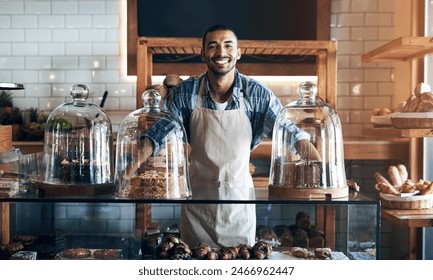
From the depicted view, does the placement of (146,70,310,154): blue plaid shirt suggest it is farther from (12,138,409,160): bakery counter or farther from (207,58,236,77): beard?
(12,138,409,160): bakery counter

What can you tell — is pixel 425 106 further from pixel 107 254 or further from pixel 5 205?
pixel 5 205

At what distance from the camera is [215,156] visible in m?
2.39

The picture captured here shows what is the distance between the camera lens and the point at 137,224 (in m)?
1.58

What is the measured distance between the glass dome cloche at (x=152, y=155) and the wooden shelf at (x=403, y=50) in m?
1.71

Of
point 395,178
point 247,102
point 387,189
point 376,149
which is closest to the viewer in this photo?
point 247,102

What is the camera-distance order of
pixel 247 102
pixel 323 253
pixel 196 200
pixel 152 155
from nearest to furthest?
pixel 196 200, pixel 323 253, pixel 152 155, pixel 247 102

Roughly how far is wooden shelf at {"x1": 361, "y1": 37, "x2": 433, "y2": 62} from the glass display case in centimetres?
145

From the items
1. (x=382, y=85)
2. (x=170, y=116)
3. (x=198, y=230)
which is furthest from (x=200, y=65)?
(x=198, y=230)

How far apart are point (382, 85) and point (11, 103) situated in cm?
266

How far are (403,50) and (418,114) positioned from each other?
1.81 ft

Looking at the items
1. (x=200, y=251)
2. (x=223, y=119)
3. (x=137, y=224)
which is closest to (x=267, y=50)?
(x=223, y=119)

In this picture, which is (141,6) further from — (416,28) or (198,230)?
(198,230)

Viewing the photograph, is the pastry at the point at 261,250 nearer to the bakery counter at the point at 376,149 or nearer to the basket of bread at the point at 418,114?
the basket of bread at the point at 418,114

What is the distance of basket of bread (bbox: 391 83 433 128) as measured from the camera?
9.02 feet
